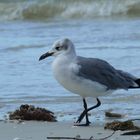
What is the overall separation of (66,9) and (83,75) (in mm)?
12145

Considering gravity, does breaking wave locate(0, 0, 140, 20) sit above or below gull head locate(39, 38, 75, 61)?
above

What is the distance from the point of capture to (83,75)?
601 centimetres

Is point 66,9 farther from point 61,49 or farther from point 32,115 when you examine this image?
point 61,49

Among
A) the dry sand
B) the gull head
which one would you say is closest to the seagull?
the gull head

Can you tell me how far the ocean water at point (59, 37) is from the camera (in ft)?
24.5

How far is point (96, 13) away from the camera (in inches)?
677

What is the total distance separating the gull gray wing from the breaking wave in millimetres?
10475

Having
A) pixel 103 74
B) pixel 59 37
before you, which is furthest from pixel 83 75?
pixel 59 37

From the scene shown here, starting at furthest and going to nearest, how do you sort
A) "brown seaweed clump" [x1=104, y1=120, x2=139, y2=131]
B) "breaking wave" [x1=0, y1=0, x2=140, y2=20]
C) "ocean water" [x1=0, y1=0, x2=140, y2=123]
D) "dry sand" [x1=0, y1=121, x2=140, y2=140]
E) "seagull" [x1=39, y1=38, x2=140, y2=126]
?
"breaking wave" [x1=0, y1=0, x2=140, y2=20] → "ocean water" [x1=0, y1=0, x2=140, y2=123] → "seagull" [x1=39, y1=38, x2=140, y2=126] → "brown seaweed clump" [x1=104, y1=120, x2=139, y2=131] → "dry sand" [x1=0, y1=121, x2=140, y2=140]

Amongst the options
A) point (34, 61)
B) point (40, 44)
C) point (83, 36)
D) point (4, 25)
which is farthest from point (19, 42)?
point (4, 25)

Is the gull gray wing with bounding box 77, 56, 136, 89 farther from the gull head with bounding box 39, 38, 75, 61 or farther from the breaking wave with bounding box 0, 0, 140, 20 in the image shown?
the breaking wave with bounding box 0, 0, 140, 20

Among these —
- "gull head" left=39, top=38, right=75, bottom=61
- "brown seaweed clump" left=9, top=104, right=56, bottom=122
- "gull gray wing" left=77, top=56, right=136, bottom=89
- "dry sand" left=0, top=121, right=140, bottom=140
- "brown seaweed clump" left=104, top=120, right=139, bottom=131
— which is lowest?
"dry sand" left=0, top=121, right=140, bottom=140

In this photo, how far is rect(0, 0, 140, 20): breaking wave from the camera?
17250 mm

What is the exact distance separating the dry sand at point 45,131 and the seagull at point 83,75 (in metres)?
0.24
